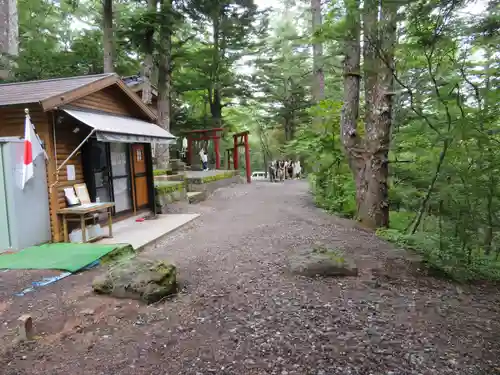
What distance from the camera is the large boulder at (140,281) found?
367cm

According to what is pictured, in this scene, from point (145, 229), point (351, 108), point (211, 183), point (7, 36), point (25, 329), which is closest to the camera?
point (25, 329)

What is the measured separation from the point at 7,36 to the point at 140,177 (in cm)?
1154

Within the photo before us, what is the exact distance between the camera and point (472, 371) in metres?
2.42

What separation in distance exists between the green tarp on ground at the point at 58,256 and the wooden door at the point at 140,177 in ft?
9.75

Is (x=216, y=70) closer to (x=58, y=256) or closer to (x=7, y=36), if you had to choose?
(x=7, y=36)


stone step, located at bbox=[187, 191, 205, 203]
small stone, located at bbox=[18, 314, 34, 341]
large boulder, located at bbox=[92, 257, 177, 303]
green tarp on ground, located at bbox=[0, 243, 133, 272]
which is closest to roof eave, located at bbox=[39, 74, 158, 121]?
green tarp on ground, located at bbox=[0, 243, 133, 272]

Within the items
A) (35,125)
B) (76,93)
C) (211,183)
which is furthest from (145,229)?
(211,183)

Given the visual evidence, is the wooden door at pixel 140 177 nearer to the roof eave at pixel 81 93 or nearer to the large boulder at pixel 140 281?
the roof eave at pixel 81 93

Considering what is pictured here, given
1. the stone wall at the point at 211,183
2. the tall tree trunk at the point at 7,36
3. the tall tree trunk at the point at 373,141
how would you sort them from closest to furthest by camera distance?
the tall tree trunk at the point at 373,141
the stone wall at the point at 211,183
the tall tree trunk at the point at 7,36

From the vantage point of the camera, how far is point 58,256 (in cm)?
518

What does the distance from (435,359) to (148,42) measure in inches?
502

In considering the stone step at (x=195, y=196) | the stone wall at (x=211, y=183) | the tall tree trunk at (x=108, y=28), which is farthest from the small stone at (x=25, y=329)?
the tall tree trunk at (x=108, y=28)

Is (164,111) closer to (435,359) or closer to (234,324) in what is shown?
(234,324)

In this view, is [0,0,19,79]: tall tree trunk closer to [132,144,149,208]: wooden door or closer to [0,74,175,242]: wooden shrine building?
[0,74,175,242]: wooden shrine building
